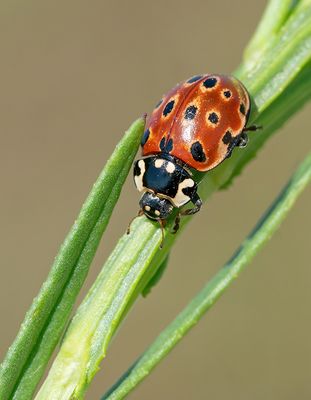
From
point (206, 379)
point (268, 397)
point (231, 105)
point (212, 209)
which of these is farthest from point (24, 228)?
point (231, 105)

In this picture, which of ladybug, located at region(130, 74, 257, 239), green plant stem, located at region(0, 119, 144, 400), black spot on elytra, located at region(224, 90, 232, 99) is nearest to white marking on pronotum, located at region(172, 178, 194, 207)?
ladybug, located at region(130, 74, 257, 239)

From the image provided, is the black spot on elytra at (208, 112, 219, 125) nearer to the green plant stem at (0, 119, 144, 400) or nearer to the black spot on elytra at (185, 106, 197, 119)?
the black spot on elytra at (185, 106, 197, 119)

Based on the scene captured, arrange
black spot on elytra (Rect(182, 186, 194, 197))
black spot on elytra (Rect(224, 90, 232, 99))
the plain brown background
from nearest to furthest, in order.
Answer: black spot on elytra (Rect(182, 186, 194, 197)) → black spot on elytra (Rect(224, 90, 232, 99)) → the plain brown background

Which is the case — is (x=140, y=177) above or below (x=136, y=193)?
above

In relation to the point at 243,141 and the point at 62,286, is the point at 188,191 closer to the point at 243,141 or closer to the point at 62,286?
the point at 243,141

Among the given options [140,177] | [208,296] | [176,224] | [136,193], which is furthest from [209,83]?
[136,193]

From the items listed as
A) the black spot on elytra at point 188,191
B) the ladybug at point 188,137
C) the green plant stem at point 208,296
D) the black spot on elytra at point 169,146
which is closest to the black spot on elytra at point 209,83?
the ladybug at point 188,137

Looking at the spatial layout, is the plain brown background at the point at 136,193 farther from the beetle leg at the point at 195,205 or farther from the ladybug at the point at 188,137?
the beetle leg at the point at 195,205
